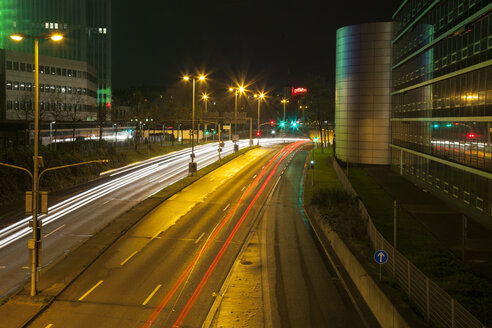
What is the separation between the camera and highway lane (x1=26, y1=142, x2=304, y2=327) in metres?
16.0

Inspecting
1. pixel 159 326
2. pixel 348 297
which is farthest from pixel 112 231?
pixel 348 297

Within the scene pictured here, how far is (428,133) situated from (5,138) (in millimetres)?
46512

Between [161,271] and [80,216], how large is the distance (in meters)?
13.2

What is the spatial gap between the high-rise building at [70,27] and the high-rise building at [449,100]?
58199mm

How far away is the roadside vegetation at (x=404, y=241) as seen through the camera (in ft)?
54.0

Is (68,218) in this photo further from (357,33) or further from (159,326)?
(357,33)

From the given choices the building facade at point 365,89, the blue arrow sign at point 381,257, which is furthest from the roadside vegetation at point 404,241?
the building facade at point 365,89

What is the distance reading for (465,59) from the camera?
31328 millimetres

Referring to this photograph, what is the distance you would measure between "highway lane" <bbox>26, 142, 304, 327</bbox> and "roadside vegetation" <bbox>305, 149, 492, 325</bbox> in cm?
542

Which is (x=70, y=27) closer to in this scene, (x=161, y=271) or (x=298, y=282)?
(x=161, y=271)

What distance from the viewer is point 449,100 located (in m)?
35.5

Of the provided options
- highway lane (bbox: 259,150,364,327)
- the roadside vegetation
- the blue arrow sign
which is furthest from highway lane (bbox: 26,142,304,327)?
the blue arrow sign

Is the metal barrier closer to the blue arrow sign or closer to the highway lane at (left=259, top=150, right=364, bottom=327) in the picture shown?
the blue arrow sign

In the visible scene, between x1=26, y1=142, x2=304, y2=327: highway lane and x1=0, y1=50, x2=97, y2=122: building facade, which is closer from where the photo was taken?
x1=26, y1=142, x2=304, y2=327: highway lane
